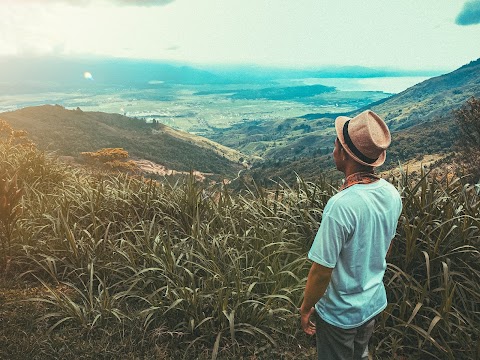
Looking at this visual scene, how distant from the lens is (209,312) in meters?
3.88

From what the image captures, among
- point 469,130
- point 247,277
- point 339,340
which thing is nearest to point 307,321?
point 339,340

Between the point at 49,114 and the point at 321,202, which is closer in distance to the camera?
the point at 321,202

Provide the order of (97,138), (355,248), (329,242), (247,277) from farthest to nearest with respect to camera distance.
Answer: (97,138)
(247,277)
(355,248)
(329,242)

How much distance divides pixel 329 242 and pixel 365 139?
612 millimetres

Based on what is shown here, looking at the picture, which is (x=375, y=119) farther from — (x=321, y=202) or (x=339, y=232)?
(x=321, y=202)

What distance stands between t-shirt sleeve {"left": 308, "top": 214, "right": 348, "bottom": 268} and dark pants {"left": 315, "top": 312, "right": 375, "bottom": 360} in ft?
1.71

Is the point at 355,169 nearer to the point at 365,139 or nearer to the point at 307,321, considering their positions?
the point at 365,139

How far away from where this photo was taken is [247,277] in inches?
156

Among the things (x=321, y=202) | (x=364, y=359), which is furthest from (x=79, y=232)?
(x=364, y=359)

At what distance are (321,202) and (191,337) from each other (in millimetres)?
2322

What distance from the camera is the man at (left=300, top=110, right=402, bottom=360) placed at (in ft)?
7.24

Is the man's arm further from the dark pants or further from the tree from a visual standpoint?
the tree

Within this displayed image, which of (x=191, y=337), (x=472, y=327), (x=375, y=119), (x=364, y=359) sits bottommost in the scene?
(x=191, y=337)

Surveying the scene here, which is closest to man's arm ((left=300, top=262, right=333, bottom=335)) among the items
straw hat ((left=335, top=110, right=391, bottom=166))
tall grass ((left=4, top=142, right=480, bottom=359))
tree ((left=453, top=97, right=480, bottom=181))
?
straw hat ((left=335, top=110, right=391, bottom=166))
